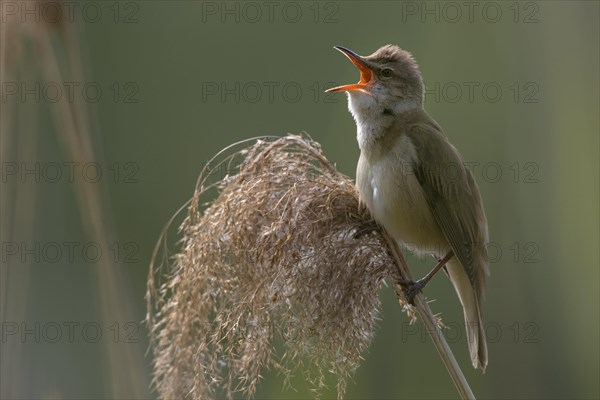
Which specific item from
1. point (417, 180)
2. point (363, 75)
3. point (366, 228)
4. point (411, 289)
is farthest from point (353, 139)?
point (411, 289)

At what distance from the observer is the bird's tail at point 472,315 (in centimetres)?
307

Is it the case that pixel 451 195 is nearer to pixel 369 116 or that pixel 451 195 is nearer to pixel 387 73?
pixel 369 116

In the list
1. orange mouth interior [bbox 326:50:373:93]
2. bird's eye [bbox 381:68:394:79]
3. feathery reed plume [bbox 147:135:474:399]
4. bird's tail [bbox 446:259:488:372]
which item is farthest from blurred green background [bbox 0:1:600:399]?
bird's eye [bbox 381:68:394:79]

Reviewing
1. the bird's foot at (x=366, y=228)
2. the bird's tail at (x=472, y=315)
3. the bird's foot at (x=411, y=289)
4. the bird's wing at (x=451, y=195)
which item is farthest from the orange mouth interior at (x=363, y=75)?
the bird's foot at (x=411, y=289)

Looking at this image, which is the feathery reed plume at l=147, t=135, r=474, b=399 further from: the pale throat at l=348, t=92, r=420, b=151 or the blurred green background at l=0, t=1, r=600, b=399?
the blurred green background at l=0, t=1, r=600, b=399

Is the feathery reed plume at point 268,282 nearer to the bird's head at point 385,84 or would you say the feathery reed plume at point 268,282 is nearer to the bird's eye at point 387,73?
the bird's head at point 385,84

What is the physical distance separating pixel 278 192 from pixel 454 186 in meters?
0.98

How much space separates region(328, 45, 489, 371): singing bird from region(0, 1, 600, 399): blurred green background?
0.70 metres

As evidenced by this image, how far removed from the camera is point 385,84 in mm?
3504

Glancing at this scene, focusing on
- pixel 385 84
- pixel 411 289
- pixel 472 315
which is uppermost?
pixel 385 84

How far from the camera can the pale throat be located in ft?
11.2

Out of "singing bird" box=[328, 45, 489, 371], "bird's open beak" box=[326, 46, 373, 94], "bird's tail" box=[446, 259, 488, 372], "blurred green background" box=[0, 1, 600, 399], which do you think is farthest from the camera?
"blurred green background" box=[0, 1, 600, 399]

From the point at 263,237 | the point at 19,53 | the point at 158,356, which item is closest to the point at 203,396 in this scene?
the point at 158,356

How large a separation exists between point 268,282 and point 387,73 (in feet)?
4.57
